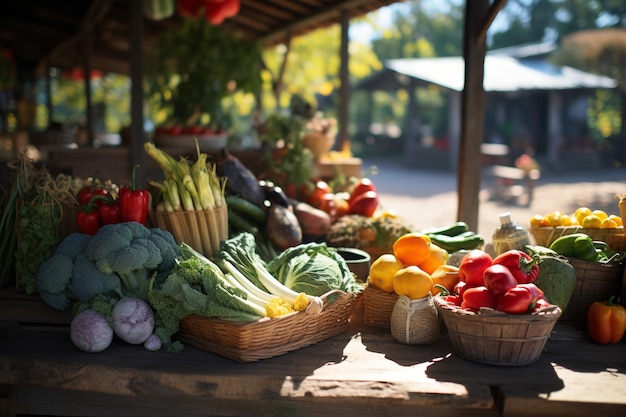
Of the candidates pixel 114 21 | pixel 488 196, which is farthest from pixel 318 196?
pixel 488 196

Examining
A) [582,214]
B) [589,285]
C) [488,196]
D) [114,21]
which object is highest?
[114,21]

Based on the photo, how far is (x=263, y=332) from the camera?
3.02m

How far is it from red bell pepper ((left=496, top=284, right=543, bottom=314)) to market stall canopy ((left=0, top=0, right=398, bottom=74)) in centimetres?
492

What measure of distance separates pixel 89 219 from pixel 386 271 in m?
1.73

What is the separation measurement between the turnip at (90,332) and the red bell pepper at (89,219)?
0.69 m

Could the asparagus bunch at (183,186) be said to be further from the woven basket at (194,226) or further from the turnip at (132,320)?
the turnip at (132,320)

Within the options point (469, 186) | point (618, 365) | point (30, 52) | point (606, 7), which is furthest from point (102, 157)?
point (606, 7)

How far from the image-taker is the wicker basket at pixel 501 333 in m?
2.89

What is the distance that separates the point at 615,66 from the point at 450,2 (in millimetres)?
23666

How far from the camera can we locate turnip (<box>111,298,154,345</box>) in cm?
310

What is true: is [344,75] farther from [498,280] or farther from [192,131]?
[498,280]

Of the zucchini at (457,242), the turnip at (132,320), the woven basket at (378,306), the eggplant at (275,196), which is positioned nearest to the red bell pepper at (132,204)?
the turnip at (132,320)

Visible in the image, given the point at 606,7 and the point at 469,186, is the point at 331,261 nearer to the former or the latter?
the point at 469,186

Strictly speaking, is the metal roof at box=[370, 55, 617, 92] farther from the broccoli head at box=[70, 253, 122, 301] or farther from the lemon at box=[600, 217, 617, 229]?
the broccoli head at box=[70, 253, 122, 301]
